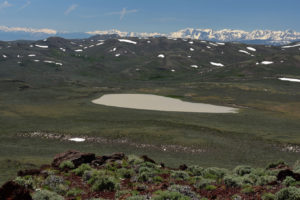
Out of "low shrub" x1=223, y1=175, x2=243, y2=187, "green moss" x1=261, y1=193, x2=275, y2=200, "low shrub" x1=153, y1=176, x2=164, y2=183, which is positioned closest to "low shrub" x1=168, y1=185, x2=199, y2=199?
"low shrub" x1=153, y1=176, x2=164, y2=183

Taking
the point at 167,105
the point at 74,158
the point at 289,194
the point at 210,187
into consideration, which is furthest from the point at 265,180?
the point at 167,105

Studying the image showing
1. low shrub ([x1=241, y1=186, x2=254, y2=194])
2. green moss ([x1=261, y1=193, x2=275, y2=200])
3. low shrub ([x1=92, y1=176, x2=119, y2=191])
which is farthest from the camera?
low shrub ([x1=92, y1=176, x2=119, y2=191])

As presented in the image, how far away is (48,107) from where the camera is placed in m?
92.8

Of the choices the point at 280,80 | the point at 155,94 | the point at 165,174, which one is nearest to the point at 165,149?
the point at 165,174

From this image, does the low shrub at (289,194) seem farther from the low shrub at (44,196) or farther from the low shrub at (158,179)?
the low shrub at (44,196)

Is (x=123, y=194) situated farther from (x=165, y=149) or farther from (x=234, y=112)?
(x=234, y=112)

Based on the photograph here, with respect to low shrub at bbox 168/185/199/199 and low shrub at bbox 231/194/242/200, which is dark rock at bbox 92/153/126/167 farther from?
low shrub at bbox 231/194/242/200

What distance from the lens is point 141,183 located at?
23422 mm

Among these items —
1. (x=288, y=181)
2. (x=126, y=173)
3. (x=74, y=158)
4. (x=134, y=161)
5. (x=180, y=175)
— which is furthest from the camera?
(x=134, y=161)

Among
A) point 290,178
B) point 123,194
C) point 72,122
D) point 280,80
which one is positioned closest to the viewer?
point 123,194

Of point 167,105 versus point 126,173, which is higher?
point 126,173

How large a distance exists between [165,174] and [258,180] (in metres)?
8.17

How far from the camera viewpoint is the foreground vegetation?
59.0ft

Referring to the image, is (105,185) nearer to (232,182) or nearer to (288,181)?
(232,182)
